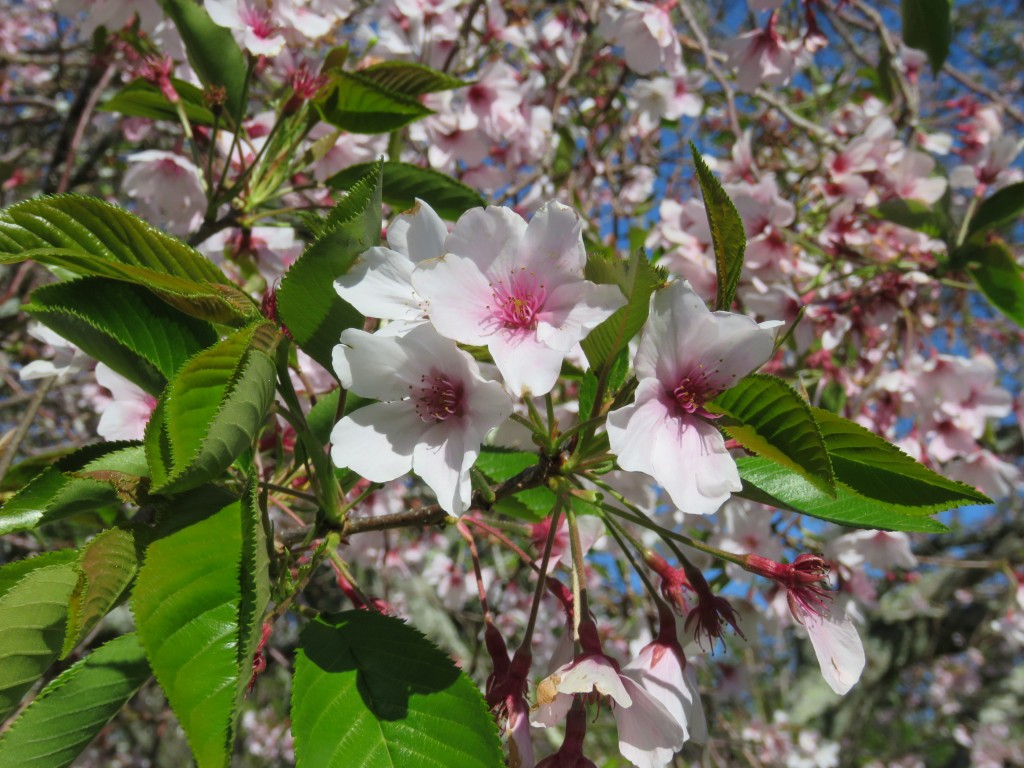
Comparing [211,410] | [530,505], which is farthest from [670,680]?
[211,410]

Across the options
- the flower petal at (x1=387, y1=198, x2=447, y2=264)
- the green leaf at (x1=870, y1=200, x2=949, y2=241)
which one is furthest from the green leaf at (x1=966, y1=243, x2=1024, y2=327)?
the flower petal at (x1=387, y1=198, x2=447, y2=264)

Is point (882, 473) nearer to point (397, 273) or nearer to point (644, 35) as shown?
point (397, 273)

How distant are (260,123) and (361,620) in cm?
160

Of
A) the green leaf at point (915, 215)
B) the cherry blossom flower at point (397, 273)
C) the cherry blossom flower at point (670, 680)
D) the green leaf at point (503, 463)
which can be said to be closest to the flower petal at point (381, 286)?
the cherry blossom flower at point (397, 273)

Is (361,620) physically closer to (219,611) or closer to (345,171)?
(219,611)

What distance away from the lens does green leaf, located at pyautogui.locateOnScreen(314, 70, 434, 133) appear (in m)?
1.36

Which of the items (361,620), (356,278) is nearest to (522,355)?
(356,278)

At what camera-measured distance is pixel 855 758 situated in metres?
6.59

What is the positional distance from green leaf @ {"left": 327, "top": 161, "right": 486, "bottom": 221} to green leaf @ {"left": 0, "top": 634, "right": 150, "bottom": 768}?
1.01 metres

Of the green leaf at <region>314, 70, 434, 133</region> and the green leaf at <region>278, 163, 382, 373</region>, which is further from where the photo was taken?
the green leaf at <region>314, 70, 434, 133</region>

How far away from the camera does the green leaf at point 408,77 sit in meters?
1.44

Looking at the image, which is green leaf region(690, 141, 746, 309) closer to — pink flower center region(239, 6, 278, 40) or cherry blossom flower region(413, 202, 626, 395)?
cherry blossom flower region(413, 202, 626, 395)

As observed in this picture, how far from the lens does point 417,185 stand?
5.08ft

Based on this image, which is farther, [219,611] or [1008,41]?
[1008,41]
